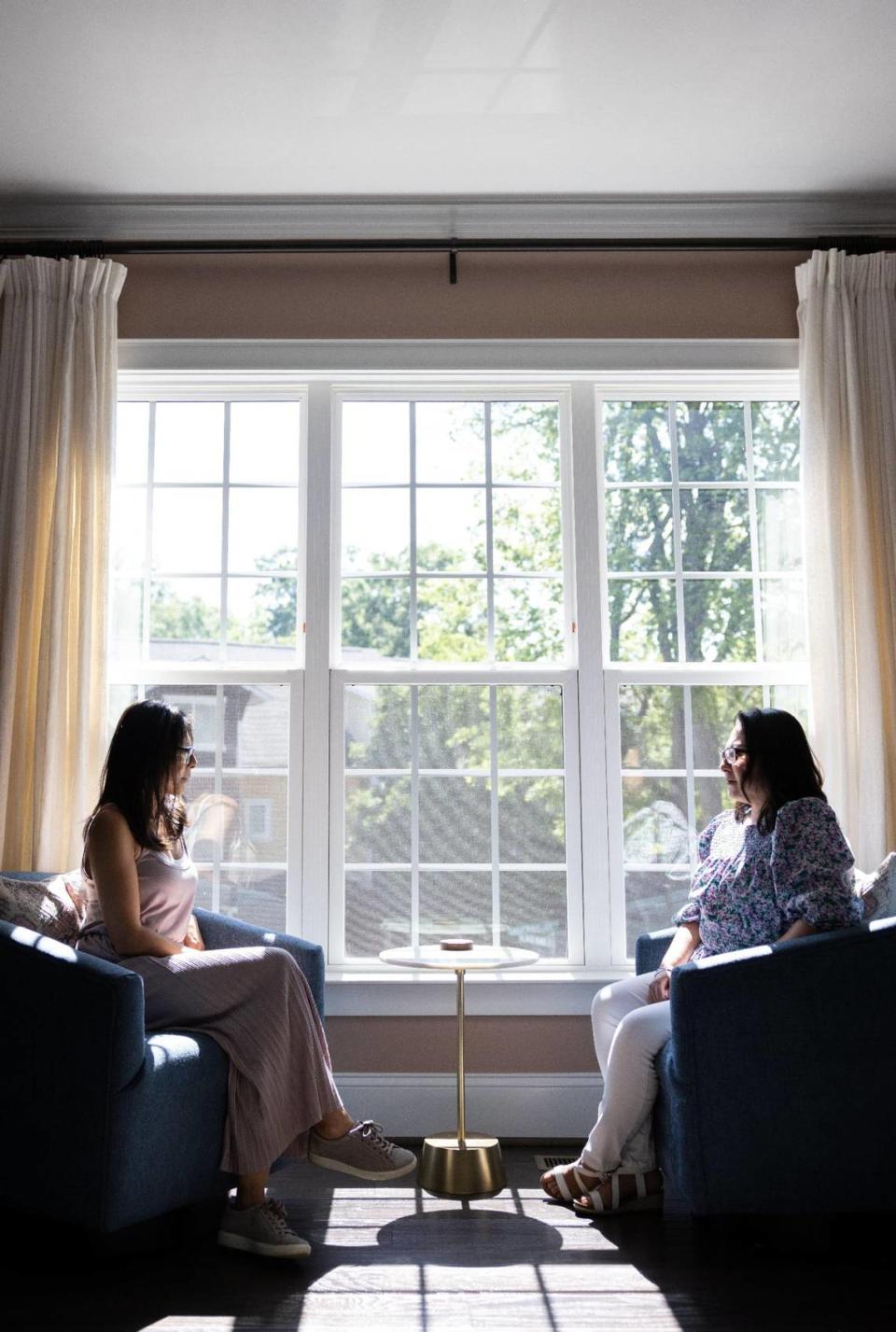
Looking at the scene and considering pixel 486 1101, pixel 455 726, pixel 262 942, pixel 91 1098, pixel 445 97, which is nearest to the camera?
pixel 91 1098

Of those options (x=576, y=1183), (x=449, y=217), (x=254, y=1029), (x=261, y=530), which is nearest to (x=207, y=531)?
(x=261, y=530)

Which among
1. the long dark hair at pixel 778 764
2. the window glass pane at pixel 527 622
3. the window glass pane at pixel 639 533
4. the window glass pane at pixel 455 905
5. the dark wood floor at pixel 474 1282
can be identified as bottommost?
the dark wood floor at pixel 474 1282

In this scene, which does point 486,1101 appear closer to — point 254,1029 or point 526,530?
point 254,1029

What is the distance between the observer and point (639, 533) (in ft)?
13.3

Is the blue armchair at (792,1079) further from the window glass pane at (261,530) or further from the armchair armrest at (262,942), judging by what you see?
the window glass pane at (261,530)

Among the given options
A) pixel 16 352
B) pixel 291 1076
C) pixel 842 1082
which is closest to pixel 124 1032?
pixel 291 1076

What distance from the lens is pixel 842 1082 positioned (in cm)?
253

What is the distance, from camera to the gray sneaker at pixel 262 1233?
2553 millimetres

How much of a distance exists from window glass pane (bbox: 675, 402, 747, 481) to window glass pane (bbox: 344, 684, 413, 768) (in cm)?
134

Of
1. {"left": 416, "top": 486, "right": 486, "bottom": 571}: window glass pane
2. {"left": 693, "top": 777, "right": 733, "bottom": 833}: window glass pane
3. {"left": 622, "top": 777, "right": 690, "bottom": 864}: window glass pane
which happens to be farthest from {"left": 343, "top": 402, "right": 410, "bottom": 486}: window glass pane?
{"left": 693, "top": 777, "right": 733, "bottom": 833}: window glass pane

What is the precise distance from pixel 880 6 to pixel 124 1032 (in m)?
3.27

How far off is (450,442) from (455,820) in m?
1.40

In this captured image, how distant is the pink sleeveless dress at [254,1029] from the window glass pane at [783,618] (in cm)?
215

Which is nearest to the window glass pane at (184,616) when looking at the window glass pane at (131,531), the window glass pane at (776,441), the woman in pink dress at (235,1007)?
the window glass pane at (131,531)
